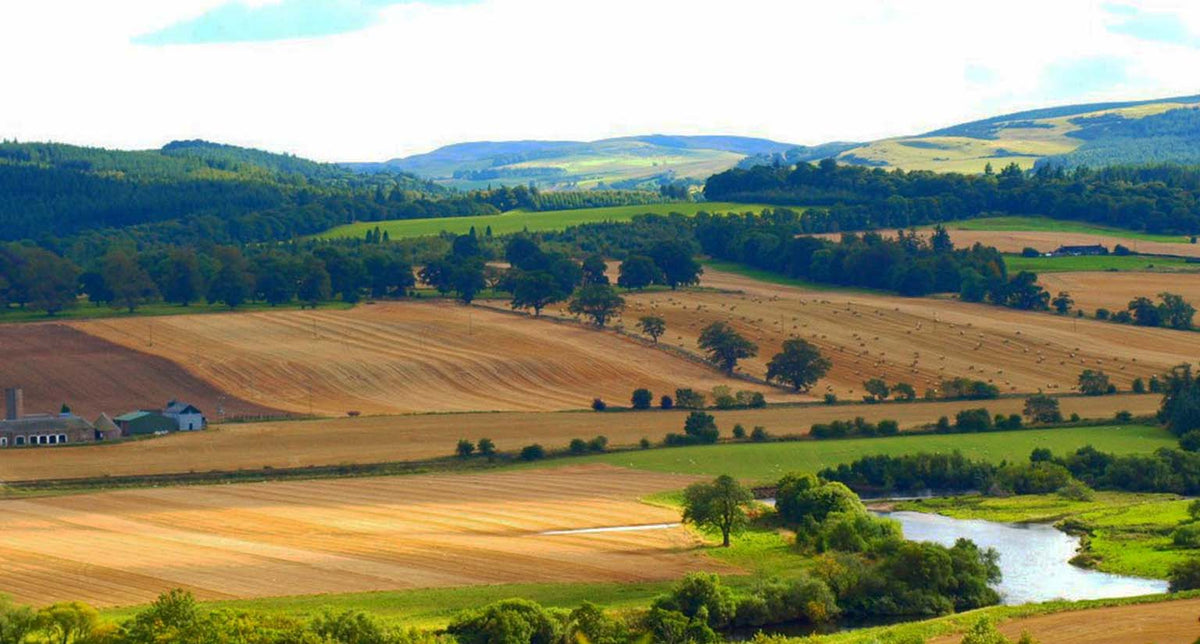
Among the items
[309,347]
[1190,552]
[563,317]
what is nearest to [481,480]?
[1190,552]

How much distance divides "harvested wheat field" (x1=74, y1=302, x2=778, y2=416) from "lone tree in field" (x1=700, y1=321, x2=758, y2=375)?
170 centimetres

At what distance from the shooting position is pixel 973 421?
4021 inches

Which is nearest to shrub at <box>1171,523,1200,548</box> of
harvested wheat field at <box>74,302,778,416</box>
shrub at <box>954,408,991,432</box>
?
shrub at <box>954,408,991,432</box>

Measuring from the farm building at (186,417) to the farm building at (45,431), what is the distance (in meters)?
4.84

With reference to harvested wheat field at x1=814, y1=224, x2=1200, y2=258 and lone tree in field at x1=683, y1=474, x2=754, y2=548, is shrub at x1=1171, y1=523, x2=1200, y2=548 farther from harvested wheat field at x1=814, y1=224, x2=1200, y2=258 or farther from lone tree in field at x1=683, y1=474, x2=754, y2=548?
harvested wheat field at x1=814, y1=224, x2=1200, y2=258

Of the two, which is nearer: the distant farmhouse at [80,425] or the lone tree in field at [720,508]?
the lone tree in field at [720,508]

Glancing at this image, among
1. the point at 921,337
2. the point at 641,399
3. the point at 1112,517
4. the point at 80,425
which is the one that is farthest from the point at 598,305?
the point at 1112,517

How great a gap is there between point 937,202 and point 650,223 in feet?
105

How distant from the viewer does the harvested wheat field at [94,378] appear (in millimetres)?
113312

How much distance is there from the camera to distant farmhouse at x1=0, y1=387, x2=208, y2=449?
102 meters

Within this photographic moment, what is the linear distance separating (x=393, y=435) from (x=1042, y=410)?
125 ft

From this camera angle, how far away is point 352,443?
98938mm

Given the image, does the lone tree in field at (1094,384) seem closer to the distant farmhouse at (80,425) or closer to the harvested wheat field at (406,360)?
the harvested wheat field at (406,360)

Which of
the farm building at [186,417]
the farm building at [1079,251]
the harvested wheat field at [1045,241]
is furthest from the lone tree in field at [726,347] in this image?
the farm building at [1079,251]
